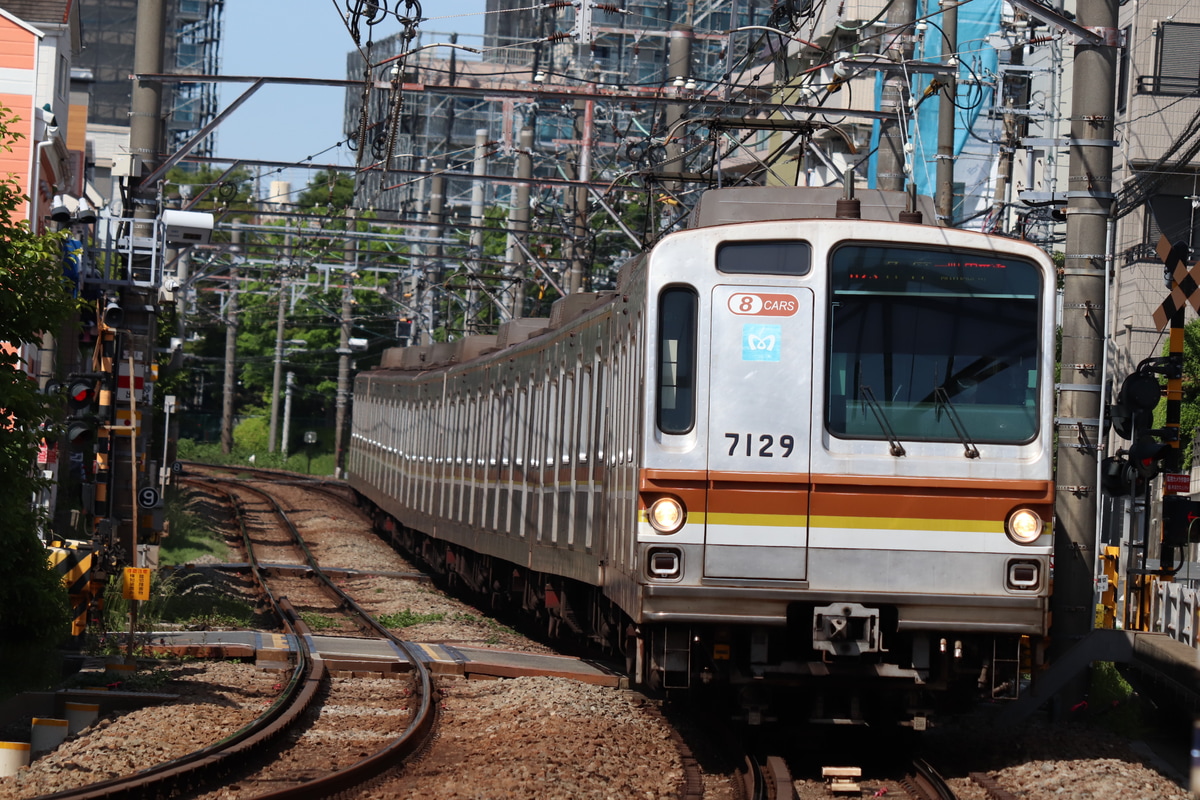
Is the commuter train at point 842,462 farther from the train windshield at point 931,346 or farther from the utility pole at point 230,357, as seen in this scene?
the utility pole at point 230,357

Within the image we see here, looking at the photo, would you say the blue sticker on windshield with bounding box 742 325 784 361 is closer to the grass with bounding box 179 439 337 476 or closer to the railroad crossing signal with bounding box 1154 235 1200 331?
the railroad crossing signal with bounding box 1154 235 1200 331

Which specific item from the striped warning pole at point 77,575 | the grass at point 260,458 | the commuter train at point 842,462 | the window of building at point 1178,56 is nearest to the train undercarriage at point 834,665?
the commuter train at point 842,462

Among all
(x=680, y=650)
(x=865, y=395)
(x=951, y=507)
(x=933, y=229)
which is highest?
(x=933, y=229)

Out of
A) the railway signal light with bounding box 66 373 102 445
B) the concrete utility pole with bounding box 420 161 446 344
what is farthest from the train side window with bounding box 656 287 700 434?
the concrete utility pole with bounding box 420 161 446 344

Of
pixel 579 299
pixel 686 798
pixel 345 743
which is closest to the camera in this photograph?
pixel 686 798

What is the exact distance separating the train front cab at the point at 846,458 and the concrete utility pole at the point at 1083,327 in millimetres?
1670

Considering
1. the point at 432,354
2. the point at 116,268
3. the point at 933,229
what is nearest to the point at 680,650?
the point at 933,229

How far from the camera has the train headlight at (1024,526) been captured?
8.41 m

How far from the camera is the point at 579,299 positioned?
44.7 feet

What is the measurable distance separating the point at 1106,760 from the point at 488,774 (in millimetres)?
3260

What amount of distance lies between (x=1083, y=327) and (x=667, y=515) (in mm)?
3384

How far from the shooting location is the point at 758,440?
8.41m

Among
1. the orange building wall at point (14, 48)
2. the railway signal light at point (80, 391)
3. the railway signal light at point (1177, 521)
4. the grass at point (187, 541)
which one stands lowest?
the grass at point (187, 541)

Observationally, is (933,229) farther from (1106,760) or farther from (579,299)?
(579,299)
